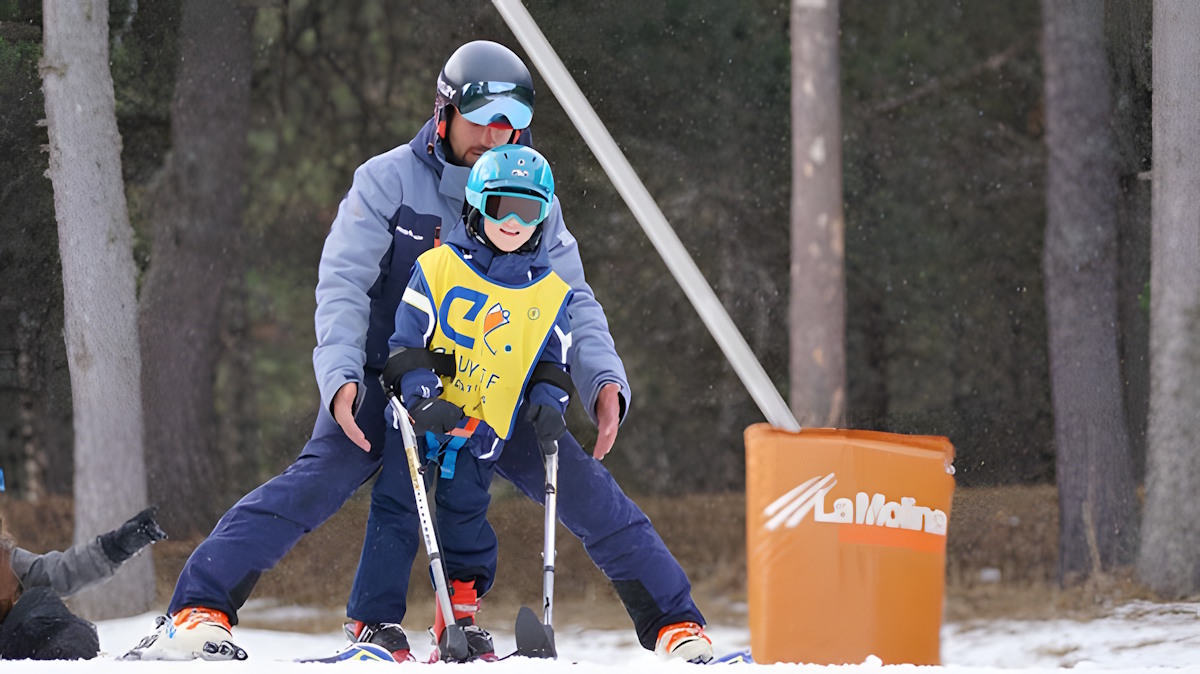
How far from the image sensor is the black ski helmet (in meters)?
3.50

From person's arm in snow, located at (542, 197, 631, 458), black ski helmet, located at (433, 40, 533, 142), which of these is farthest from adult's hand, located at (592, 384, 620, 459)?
black ski helmet, located at (433, 40, 533, 142)

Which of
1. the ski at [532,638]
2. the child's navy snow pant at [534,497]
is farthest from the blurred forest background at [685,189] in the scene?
the ski at [532,638]

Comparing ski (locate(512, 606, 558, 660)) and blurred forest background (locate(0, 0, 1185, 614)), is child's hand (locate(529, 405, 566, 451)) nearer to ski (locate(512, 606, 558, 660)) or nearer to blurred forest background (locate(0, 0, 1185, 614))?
ski (locate(512, 606, 558, 660))

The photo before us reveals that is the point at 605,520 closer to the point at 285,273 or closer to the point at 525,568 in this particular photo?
the point at 525,568

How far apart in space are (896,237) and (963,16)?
129 cm

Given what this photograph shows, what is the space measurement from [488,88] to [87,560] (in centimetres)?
176

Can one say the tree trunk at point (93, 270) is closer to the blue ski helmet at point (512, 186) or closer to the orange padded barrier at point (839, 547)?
the blue ski helmet at point (512, 186)

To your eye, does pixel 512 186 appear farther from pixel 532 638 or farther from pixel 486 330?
pixel 532 638

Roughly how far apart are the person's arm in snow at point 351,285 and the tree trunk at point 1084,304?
3.43m

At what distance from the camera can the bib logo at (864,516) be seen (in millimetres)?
3182

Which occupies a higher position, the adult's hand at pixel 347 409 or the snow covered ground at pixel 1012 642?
the adult's hand at pixel 347 409

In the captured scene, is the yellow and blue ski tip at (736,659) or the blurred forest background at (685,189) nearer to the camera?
the yellow and blue ski tip at (736,659)

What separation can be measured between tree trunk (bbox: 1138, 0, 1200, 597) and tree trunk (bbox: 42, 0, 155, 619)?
422 centimetres

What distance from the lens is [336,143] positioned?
296 inches
